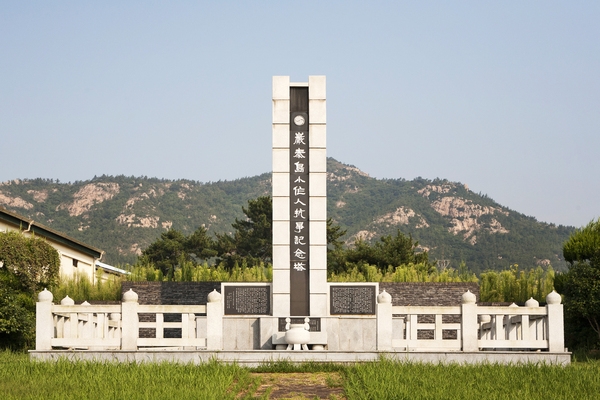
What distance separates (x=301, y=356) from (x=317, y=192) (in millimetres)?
3397

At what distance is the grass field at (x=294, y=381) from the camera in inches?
355

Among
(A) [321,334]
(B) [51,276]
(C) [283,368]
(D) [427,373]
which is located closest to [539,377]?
(D) [427,373]

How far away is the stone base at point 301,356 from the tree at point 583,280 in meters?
2.28

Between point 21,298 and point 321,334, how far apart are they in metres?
5.97

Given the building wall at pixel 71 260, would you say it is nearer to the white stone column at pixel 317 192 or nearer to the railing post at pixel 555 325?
the white stone column at pixel 317 192

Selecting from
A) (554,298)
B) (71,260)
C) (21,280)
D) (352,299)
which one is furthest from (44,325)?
(71,260)

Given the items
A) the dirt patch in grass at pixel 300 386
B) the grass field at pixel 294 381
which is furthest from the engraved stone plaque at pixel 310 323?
the dirt patch in grass at pixel 300 386

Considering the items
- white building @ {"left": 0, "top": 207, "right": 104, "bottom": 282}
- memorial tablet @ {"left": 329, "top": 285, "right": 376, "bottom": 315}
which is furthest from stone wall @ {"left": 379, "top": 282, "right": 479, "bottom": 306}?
white building @ {"left": 0, "top": 207, "right": 104, "bottom": 282}

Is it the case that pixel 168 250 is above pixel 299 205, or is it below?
below

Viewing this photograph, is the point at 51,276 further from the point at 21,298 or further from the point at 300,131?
the point at 300,131

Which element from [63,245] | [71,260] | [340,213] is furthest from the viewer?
[340,213]

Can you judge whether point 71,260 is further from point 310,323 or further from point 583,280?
point 583,280

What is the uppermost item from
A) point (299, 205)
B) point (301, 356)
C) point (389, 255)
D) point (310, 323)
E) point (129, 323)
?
point (299, 205)

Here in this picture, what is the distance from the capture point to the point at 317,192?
15.2 metres
